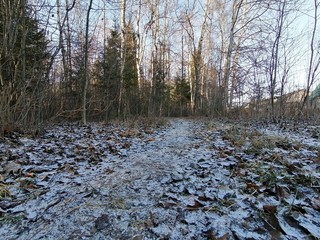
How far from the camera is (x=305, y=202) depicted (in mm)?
1872

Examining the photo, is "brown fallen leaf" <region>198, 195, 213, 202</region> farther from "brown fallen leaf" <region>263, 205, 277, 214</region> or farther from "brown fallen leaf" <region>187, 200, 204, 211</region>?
"brown fallen leaf" <region>263, 205, 277, 214</region>

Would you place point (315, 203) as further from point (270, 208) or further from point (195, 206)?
point (195, 206)

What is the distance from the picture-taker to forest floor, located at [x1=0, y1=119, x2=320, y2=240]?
5.14ft

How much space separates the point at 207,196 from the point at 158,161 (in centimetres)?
131

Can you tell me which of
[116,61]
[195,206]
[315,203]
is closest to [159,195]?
[195,206]

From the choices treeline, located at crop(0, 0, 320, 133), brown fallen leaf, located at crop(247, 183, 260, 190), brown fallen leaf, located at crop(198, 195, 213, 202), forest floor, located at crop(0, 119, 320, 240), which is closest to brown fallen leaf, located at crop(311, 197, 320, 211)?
forest floor, located at crop(0, 119, 320, 240)

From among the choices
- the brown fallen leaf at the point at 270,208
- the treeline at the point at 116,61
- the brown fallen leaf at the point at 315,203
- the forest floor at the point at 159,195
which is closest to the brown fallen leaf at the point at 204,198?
the forest floor at the point at 159,195

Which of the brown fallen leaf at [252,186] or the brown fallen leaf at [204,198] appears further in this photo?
the brown fallen leaf at [252,186]

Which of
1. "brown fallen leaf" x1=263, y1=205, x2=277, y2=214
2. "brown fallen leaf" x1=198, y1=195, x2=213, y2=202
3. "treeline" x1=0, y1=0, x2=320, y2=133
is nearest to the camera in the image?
"brown fallen leaf" x1=263, y1=205, x2=277, y2=214

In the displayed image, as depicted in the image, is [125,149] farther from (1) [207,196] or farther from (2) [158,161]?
(1) [207,196]

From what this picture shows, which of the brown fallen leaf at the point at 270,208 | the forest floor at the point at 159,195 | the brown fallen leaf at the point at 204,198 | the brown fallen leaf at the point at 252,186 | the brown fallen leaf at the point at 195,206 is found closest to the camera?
the forest floor at the point at 159,195

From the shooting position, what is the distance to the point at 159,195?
211cm

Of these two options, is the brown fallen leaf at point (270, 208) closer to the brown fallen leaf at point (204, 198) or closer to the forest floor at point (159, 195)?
the forest floor at point (159, 195)

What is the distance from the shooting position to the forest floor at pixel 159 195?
1.57m
